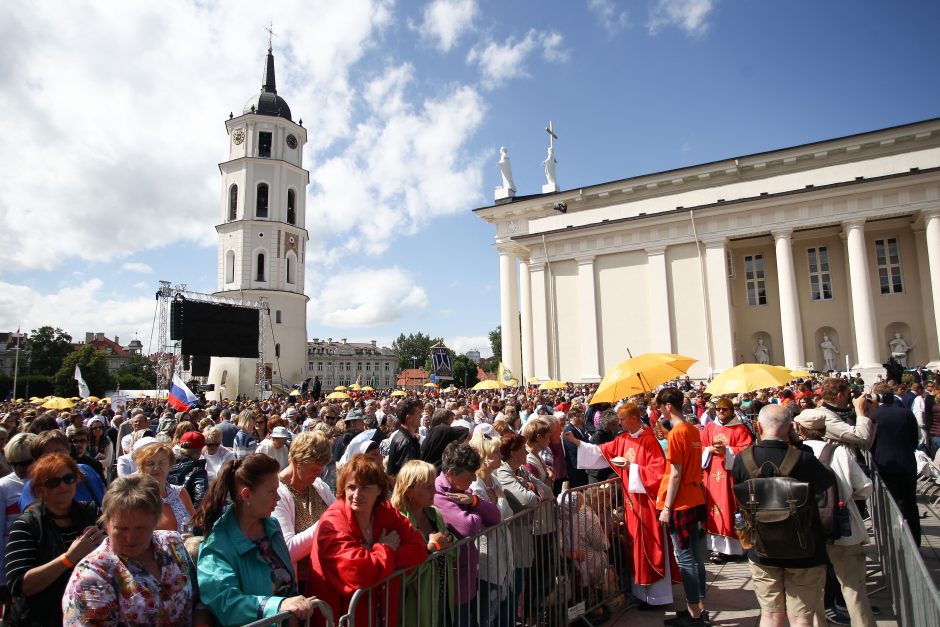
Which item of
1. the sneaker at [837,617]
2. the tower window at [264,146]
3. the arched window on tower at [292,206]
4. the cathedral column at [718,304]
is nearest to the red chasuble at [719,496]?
the sneaker at [837,617]

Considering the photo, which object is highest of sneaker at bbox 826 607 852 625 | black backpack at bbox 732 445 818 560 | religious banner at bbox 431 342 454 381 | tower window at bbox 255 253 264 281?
tower window at bbox 255 253 264 281

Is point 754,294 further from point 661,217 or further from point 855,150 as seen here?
point 855,150

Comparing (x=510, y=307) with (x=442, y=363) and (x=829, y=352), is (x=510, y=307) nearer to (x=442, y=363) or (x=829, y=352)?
(x=442, y=363)

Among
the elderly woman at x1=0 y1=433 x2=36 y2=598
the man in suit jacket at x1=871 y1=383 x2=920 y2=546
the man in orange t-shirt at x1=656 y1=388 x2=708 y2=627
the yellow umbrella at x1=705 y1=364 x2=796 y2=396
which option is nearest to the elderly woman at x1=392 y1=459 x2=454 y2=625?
the man in orange t-shirt at x1=656 y1=388 x2=708 y2=627

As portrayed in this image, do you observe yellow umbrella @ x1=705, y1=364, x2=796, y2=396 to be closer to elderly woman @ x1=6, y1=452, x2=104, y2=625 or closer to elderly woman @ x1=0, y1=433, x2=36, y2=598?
elderly woman @ x1=6, y1=452, x2=104, y2=625

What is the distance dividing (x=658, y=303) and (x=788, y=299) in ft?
19.1

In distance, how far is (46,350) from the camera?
73500 mm

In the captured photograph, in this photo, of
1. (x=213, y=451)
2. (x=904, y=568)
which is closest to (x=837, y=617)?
(x=904, y=568)

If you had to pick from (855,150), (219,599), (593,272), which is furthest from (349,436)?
(855,150)

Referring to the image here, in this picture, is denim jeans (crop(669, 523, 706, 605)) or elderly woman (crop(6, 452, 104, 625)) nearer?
elderly woman (crop(6, 452, 104, 625))

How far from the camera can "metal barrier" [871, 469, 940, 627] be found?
2680mm

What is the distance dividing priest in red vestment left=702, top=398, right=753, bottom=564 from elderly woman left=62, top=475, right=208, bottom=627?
5075mm

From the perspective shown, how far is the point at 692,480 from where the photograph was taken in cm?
540

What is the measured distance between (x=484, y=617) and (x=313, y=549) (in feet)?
5.84
